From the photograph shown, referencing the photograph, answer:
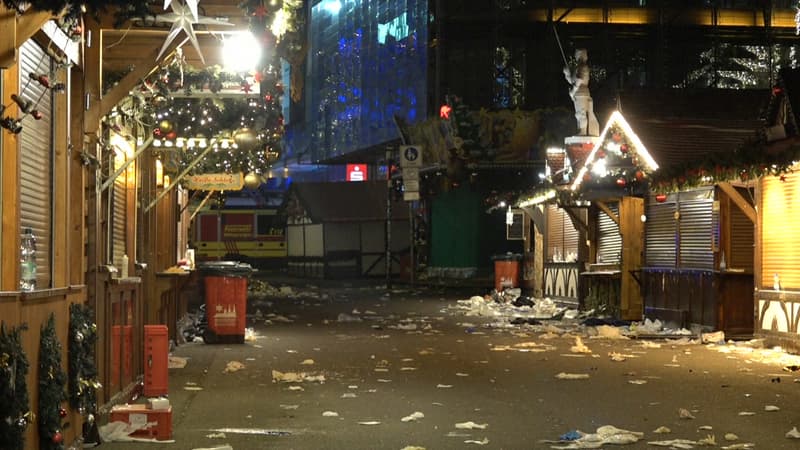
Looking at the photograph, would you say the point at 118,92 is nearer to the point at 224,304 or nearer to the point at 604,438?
the point at 604,438

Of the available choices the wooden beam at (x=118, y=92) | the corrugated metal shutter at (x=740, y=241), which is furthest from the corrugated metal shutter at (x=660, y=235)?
the wooden beam at (x=118, y=92)

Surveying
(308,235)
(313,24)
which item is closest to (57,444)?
(308,235)

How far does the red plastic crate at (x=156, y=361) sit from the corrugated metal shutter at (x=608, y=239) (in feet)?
53.1

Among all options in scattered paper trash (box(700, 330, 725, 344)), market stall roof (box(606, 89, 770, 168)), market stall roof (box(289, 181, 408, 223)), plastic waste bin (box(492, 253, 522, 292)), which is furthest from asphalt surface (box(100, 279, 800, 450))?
market stall roof (box(289, 181, 408, 223))

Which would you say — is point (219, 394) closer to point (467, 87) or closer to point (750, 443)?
point (750, 443)

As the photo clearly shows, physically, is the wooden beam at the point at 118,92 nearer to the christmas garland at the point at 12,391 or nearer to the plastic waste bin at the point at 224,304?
the christmas garland at the point at 12,391

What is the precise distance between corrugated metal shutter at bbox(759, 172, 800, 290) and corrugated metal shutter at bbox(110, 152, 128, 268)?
1071 centimetres

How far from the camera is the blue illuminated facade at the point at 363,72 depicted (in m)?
56.4

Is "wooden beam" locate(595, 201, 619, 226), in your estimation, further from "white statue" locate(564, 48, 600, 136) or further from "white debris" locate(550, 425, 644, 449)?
"white debris" locate(550, 425, 644, 449)

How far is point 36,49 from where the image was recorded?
846 cm

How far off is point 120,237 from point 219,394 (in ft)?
6.99

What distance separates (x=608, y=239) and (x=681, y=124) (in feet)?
10.6

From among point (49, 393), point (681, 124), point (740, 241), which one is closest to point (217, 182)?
point (740, 241)

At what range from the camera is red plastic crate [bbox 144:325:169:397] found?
42.6 ft
